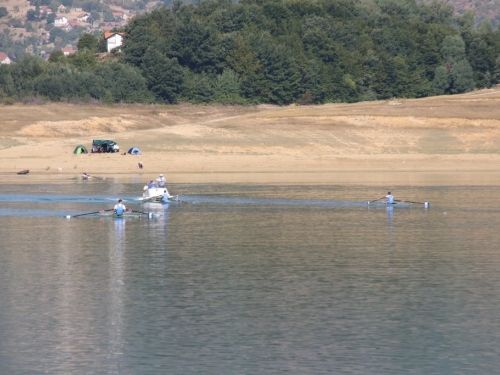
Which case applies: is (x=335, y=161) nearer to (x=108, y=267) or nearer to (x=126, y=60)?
(x=108, y=267)

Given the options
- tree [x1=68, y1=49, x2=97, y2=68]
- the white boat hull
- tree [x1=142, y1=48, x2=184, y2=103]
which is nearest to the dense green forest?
tree [x1=68, y1=49, x2=97, y2=68]

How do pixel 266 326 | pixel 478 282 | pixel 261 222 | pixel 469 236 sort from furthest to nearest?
1. pixel 261 222
2. pixel 469 236
3. pixel 478 282
4. pixel 266 326

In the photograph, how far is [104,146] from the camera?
102 m

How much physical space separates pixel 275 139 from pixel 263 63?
2385 inches

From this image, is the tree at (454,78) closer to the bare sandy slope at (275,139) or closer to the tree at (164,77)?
the bare sandy slope at (275,139)

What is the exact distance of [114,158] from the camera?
3829 inches

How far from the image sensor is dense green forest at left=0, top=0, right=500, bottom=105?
15825 centimetres

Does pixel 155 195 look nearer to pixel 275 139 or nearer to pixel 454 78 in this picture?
pixel 275 139

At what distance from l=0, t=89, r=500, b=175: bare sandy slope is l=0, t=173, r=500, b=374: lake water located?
1489 inches

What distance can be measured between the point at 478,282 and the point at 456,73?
151 meters

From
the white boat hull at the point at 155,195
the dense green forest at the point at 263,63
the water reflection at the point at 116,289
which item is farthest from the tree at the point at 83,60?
the water reflection at the point at 116,289

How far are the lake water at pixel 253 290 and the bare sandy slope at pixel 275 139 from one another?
3782 cm

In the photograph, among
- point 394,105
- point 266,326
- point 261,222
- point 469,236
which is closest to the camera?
point 266,326

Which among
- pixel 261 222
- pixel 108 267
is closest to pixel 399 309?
pixel 108 267
